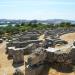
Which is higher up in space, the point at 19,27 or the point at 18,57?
the point at 18,57

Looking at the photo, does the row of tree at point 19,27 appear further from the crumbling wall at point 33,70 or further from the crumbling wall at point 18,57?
the crumbling wall at point 33,70

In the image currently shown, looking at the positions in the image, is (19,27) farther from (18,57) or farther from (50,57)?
(50,57)

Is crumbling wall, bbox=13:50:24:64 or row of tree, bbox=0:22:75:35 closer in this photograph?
crumbling wall, bbox=13:50:24:64

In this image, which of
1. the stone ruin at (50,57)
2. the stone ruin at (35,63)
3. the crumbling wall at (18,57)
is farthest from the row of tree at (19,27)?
the stone ruin at (35,63)

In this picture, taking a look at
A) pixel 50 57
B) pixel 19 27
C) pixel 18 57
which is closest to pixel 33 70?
pixel 50 57

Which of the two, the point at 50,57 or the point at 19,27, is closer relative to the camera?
the point at 50,57

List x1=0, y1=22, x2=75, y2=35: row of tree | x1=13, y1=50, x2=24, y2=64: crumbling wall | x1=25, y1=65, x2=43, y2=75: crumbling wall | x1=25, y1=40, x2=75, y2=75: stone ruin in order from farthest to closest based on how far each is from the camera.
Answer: x1=0, y1=22, x2=75, y2=35: row of tree < x1=13, y1=50, x2=24, y2=64: crumbling wall < x1=25, y1=40, x2=75, y2=75: stone ruin < x1=25, y1=65, x2=43, y2=75: crumbling wall

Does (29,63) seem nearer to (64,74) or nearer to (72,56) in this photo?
(64,74)

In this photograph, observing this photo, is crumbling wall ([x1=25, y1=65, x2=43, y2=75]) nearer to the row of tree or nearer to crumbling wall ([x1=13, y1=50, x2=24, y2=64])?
crumbling wall ([x1=13, y1=50, x2=24, y2=64])

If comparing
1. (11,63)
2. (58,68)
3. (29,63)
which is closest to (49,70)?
(58,68)

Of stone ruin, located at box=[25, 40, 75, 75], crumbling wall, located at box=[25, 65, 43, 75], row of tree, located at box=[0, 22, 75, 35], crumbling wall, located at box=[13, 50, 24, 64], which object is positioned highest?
stone ruin, located at box=[25, 40, 75, 75]

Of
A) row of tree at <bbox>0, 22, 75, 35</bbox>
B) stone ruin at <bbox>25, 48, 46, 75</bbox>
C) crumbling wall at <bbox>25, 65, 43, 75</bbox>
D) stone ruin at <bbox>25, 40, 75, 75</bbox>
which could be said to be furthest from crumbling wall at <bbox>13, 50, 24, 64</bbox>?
row of tree at <bbox>0, 22, 75, 35</bbox>

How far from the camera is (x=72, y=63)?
708 inches

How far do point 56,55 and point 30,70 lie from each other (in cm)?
323
